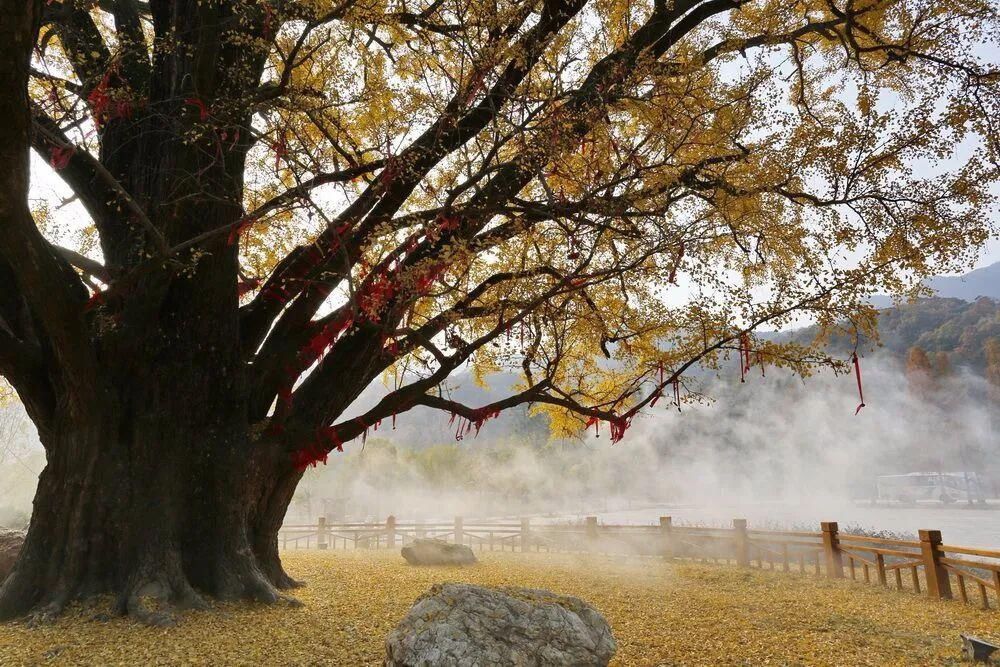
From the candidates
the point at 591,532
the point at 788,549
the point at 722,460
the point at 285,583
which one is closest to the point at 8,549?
the point at 285,583

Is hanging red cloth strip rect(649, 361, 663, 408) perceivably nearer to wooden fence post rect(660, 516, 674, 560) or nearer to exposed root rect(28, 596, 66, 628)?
exposed root rect(28, 596, 66, 628)

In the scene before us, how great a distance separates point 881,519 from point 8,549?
41644mm

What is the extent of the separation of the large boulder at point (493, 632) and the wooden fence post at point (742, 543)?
394 inches

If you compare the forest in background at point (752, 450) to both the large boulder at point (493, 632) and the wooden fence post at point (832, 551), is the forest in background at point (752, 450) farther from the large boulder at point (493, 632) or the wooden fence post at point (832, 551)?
the large boulder at point (493, 632)

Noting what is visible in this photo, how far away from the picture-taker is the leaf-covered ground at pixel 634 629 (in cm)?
438

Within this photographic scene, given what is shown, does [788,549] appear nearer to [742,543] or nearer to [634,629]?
[742,543]

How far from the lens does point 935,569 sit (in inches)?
324

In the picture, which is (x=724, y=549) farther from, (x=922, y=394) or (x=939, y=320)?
(x=939, y=320)

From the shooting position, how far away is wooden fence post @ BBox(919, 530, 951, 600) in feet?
27.0

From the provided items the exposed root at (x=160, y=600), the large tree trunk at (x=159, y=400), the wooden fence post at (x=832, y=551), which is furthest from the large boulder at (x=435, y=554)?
the wooden fence post at (x=832, y=551)

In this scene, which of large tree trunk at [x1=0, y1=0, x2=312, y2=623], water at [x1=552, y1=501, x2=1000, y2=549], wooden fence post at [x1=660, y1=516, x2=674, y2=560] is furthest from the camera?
water at [x1=552, y1=501, x2=1000, y2=549]

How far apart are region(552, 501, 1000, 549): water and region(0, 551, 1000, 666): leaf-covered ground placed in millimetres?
18418

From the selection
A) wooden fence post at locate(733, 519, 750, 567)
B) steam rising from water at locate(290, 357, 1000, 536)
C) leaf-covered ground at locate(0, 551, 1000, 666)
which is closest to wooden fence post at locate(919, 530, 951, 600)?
leaf-covered ground at locate(0, 551, 1000, 666)

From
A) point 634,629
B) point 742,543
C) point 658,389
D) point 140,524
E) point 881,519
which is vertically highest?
point 658,389
